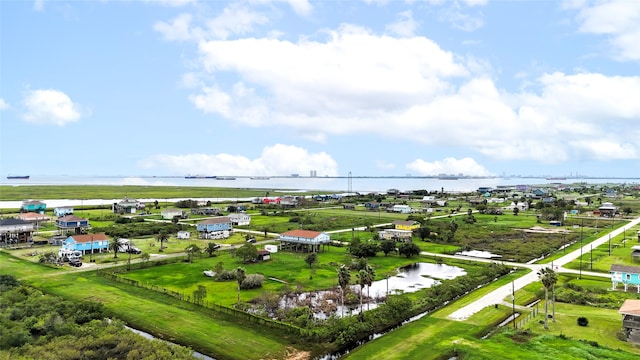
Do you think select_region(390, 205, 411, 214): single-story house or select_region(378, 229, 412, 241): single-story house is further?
select_region(390, 205, 411, 214): single-story house

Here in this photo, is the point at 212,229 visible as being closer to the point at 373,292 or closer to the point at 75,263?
the point at 75,263

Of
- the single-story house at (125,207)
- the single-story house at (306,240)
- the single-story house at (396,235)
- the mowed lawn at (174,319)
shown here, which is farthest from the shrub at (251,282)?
the single-story house at (125,207)

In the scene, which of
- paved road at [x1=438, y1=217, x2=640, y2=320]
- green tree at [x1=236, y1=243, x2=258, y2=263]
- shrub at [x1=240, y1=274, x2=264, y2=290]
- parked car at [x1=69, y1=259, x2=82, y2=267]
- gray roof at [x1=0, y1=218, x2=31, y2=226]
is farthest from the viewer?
gray roof at [x1=0, y1=218, x2=31, y2=226]

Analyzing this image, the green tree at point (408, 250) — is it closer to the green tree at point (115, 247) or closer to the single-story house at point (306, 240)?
the single-story house at point (306, 240)

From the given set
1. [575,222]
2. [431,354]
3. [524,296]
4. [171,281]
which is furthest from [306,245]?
[575,222]

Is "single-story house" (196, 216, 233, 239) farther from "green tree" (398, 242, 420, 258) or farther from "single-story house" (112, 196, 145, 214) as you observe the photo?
"single-story house" (112, 196, 145, 214)

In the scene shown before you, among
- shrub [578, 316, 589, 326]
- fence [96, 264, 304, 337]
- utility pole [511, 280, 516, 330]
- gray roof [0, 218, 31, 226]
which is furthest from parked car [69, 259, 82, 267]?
shrub [578, 316, 589, 326]

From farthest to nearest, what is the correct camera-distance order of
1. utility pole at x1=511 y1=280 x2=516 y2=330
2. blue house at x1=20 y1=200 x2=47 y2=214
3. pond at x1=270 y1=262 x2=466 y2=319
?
blue house at x1=20 y1=200 x2=47 y2=214 < pond at x1=270 y1=262 x2=466 y2=319 < utility pole at x1=511 y1=280 x2=516 y2=330

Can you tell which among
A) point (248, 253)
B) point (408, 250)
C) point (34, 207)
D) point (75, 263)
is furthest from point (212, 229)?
point (34, 207)
